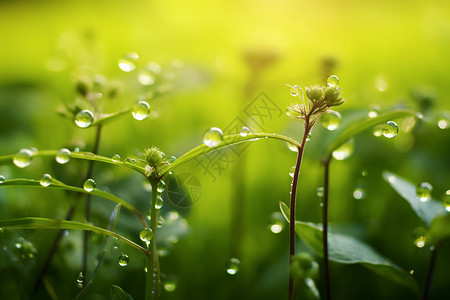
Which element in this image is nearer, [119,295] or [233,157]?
[119,295]

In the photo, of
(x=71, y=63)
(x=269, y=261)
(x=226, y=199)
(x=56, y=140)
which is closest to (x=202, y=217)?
(x=226, y=199)

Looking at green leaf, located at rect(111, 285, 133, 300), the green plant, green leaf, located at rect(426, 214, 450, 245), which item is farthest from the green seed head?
green leaf, located at rect(426, 214, 450, 245)

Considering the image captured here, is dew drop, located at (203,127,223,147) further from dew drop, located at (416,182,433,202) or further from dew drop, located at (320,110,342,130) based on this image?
dew drop, located at (416,182,433,202)

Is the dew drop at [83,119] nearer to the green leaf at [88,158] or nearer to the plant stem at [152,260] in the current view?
the green leaf at [88,158]

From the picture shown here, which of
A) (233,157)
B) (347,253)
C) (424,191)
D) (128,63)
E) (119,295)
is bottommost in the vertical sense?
(119,295)

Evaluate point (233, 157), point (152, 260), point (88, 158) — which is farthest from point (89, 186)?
point (233, 157)

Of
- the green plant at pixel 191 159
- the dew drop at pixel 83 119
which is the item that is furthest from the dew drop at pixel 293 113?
the dew drop at pixel 83 119

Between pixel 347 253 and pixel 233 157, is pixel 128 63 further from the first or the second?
pixel 233 157
